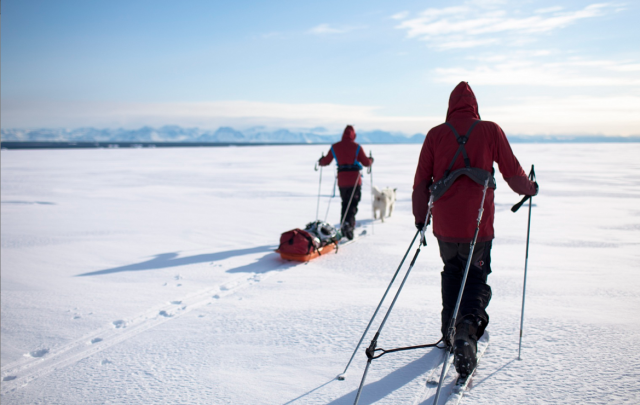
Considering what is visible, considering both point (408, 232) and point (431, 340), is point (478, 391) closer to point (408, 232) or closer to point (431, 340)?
point (431, 340)

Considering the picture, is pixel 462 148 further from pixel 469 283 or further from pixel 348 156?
pixel 348 156

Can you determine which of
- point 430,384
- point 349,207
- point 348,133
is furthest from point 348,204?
point 430,384

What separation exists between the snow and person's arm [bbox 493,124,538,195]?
1154 mm

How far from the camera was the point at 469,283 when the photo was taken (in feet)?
8.00

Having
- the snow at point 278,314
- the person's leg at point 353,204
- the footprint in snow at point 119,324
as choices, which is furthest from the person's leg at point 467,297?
the person's leg at point 353,204

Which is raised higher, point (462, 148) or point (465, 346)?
point (462, 148)

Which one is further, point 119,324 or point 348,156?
point 348,156

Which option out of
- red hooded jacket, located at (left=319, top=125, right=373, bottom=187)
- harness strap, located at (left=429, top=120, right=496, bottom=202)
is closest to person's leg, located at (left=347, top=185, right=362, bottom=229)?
red hooded jacket, located at (left=319, top=125, right=373, bottom=187)

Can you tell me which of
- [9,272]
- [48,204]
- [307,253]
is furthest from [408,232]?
[48,204]

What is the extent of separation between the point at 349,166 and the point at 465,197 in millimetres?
4140

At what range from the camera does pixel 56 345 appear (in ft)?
10.5

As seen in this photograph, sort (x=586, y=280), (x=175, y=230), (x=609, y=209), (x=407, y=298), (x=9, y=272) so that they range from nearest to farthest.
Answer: (x=407, y=298), (x=586, y=280), (x=9, y=272), (x=175, y=230), (x=609, y=209)

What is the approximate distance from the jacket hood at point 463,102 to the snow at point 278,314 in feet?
5.40

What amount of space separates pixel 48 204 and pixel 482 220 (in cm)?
1157
